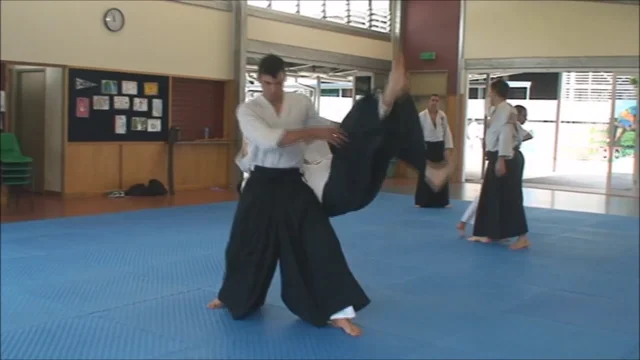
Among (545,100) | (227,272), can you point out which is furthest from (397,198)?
(545,100)

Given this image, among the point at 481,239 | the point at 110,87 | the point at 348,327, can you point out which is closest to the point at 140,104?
the point at 110,87

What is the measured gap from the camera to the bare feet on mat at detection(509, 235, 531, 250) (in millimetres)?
5048

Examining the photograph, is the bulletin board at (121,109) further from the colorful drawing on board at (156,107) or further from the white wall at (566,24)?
the white wall at (566,24)

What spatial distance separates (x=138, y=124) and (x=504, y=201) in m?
4.99

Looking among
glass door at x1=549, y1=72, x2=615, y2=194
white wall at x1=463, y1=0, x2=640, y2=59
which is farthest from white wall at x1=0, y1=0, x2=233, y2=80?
glass door at x1=549, y1=72, x2=615, y2=194

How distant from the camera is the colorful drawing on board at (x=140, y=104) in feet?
26.8

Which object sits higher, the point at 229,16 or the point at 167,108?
the point at 229,16

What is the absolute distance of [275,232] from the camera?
9.87 ft

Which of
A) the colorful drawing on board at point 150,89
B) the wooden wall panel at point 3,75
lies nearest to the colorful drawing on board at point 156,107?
the colorful drawing on board at point 150,89

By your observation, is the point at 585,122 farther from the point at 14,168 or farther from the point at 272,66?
the point at 272,66

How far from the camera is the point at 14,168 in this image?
1.18 m

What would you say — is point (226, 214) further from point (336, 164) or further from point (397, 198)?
point (336, 164)

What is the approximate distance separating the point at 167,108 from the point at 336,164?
20.7 ft

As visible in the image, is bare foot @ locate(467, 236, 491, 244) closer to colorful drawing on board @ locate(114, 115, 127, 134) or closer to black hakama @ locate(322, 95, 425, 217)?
black hakama @ locate(322, 95, 425, 217)
